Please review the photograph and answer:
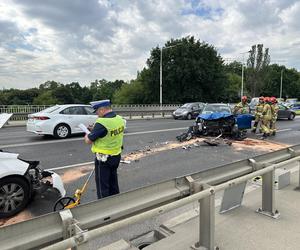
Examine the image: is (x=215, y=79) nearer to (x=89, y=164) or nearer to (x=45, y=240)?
(x=89, y=164)

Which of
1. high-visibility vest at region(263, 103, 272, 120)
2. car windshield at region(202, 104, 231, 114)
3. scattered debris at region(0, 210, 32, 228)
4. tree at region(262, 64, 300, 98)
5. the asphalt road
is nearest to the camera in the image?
scattered debris at region(0, 210, 32, 228)

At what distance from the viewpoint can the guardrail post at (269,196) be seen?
12.6 ft

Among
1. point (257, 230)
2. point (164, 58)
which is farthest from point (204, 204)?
point (164, 58)

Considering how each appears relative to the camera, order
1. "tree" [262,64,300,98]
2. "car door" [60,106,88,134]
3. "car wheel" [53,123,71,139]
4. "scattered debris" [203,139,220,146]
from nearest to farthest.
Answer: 1. "scattered debris" [203,139,220,146]
2. "car wheel" [53,123,71,139]
3. "car door" [60,106,88,134]
4. "tree" [262,64,300,98]

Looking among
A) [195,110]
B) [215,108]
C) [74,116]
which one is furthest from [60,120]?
[195,110]

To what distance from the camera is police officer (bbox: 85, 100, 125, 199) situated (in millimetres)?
4383

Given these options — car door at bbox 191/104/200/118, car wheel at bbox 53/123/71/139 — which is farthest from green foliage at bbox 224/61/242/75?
car wheel at bbox 53/123/71/139

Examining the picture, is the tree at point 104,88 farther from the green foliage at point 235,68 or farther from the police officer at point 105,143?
the police officer at point 105,143

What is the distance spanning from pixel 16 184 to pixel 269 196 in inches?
144

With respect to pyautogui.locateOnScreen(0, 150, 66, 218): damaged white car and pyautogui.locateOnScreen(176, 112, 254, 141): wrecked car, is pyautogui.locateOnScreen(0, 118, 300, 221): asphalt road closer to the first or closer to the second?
pyautogui.locateOnScreen(0, 150, 66, 218): damaged white car

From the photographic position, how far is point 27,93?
343 feet

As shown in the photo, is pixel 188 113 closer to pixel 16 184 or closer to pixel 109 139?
pixel 109 139

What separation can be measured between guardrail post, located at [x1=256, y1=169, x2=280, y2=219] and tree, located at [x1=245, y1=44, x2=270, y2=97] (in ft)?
184

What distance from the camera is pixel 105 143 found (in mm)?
4434
